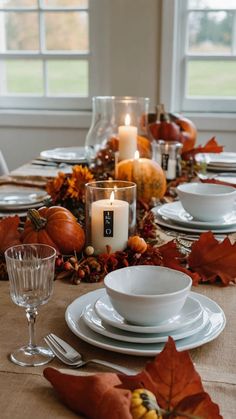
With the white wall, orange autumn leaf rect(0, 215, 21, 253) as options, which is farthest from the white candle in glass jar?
the white wall

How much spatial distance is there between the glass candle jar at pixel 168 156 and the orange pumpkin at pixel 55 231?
30.8 inches

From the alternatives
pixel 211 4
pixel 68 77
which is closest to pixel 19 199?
pixel 68 77

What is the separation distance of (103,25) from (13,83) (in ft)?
2.02

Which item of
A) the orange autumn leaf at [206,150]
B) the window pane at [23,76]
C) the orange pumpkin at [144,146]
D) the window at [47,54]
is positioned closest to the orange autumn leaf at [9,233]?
the orange pumpkin at [144,146]

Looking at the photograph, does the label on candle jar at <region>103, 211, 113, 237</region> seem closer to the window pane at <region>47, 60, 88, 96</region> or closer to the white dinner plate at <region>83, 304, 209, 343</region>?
the white dinner plate at <region>83, 304, 209, 343</region>

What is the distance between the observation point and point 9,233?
111cm

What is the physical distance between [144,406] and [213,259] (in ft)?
1.61

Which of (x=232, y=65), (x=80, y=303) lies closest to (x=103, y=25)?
(x=232, y=65)

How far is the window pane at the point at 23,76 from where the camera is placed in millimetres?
3316

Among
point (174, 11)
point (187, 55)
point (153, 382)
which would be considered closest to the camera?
point (153, 382)

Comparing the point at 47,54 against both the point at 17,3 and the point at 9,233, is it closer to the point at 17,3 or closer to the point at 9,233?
the point at 17,3

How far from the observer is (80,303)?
2.87 feet

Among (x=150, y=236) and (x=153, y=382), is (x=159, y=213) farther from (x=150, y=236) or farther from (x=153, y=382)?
(x=153, y=382)

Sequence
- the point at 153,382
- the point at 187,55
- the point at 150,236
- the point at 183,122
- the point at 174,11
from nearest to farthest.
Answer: the point at 153,382 < the point at 150,236 < the point at 183,122 < the point at 174,11 < the point at 187,55
